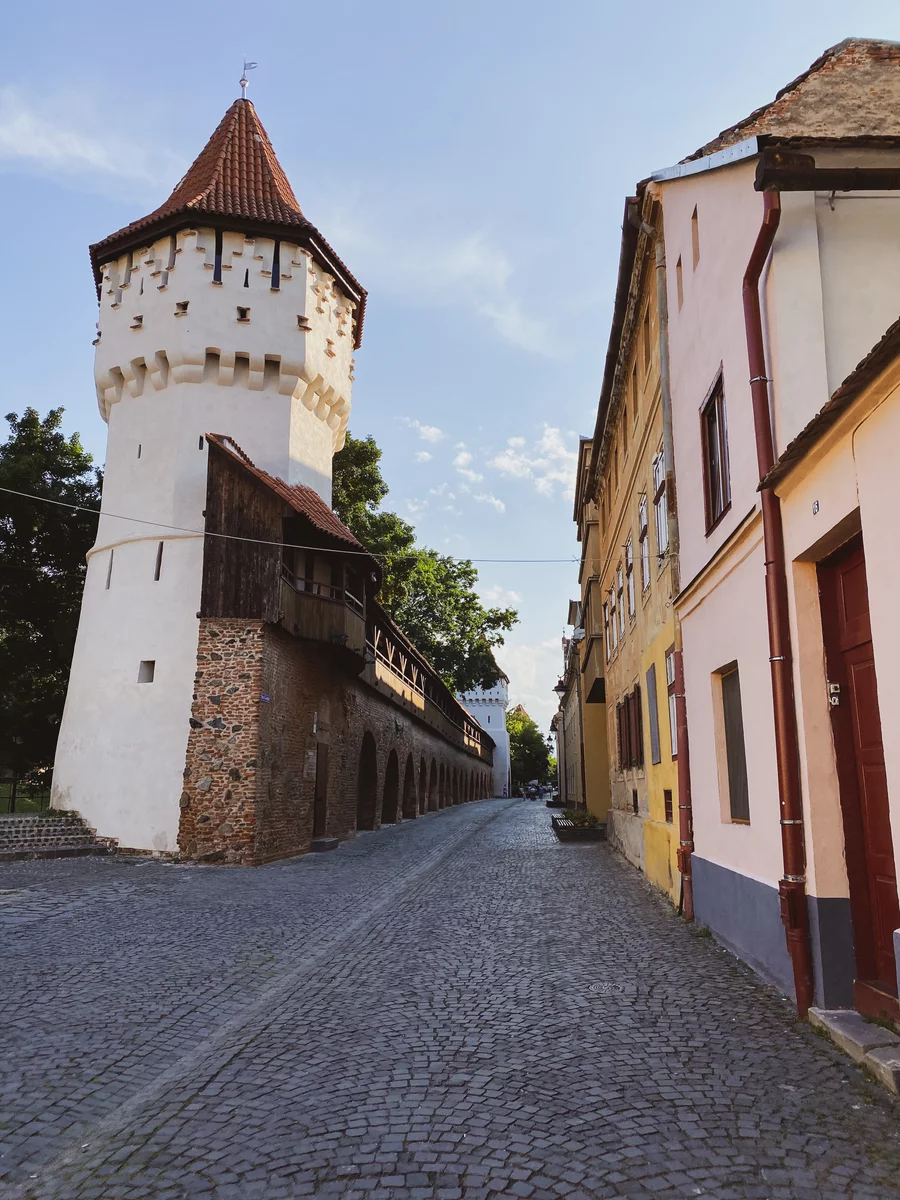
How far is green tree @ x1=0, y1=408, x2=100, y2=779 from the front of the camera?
1028 inches

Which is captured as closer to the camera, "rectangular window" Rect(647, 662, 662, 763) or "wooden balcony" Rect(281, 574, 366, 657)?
"rectangular window" Rect(647, 662, 662, 763)

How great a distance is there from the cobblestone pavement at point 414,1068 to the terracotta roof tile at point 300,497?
9.88m

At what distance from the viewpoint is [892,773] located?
4652 millimetres

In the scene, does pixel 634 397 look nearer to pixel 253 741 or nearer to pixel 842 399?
pixel 253 741

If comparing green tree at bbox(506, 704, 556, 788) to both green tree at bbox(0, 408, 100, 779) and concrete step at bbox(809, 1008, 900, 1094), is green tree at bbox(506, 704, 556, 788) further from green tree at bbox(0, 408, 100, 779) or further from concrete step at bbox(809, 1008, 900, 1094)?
concrete step at bbox(809, 1008, 900, 1094)

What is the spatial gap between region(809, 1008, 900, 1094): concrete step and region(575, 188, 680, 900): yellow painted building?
15.5 ft

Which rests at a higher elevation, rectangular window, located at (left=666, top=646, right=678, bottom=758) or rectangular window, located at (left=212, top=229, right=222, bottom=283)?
rectangular window, located at (left=212, top=229, right=222, bottom=283)

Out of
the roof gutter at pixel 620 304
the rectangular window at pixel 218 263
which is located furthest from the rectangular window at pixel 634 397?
the rectangular window at pixel 218 263

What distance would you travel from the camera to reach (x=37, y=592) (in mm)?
26875

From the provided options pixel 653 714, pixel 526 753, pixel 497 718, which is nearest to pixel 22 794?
pixel 653 714

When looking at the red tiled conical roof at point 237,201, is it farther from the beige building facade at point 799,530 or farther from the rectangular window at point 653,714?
the rectangular window at point 653,714

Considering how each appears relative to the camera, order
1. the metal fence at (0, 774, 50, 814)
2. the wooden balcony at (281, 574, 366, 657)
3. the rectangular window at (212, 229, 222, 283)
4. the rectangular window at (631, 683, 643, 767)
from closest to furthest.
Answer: the rectangular window at (631, 683, 643, 767), the wooden balcony at (281, 574, 366, 657), the metal fence at (0, 774, 50, 814), the rectangular window at (212, 229, 222, 283)

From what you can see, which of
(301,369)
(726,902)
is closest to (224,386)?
(301,369)

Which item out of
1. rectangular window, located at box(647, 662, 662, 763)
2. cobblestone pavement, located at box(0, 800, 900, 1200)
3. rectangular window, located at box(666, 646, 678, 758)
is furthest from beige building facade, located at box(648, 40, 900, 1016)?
rectangular window, located at box(647, 662, 662, 763)
